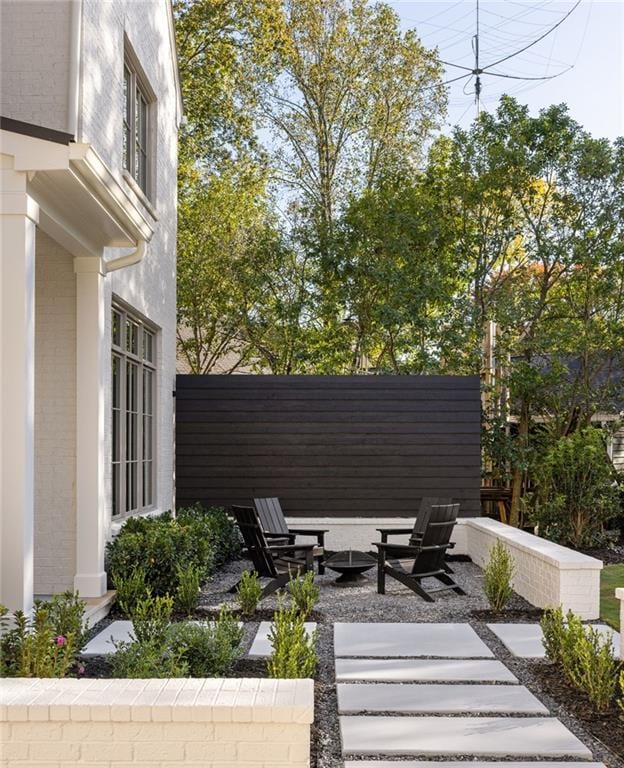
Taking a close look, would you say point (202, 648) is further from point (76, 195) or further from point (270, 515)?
point (270, 515)

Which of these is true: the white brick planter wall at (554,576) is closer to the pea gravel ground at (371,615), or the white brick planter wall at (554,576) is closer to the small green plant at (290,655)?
the pea gravel ground at (371,615)

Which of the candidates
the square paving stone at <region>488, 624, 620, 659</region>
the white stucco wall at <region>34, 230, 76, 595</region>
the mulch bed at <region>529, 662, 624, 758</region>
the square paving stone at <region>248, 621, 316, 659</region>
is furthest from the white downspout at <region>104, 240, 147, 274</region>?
the mulch bed at <region>529, 662, 624, 758</region>

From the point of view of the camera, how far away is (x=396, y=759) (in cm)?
429

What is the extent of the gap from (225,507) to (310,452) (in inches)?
51.0

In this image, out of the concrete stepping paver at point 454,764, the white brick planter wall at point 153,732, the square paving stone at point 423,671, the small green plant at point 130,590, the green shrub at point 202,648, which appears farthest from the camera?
the small green plant at point 130,590

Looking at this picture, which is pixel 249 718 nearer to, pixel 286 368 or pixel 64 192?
pixel 64 192

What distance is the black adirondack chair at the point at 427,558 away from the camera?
8.71 m

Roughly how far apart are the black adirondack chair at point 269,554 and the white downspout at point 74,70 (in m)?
3.94

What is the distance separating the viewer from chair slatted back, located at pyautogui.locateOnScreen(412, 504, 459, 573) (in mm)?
8812

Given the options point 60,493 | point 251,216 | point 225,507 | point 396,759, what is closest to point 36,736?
point 396,759

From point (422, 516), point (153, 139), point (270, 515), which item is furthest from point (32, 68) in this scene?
point (422, 516)

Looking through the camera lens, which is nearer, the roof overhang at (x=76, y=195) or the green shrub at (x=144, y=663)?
the green shrub at (x=144, y=663)

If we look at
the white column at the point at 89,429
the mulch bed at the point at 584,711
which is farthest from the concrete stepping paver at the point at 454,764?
the white column at the point at 89,429

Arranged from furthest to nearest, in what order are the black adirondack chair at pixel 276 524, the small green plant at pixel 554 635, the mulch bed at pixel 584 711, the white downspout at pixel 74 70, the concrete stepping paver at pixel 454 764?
1. the black adirondack chair at pixel 276 524
2. the white downspout at pixel 74 70
3. the small green plant at pixel 554 635
4. the mulch bed at pixel 584 711
5. the concrete stepping paver at pixel 454 764
